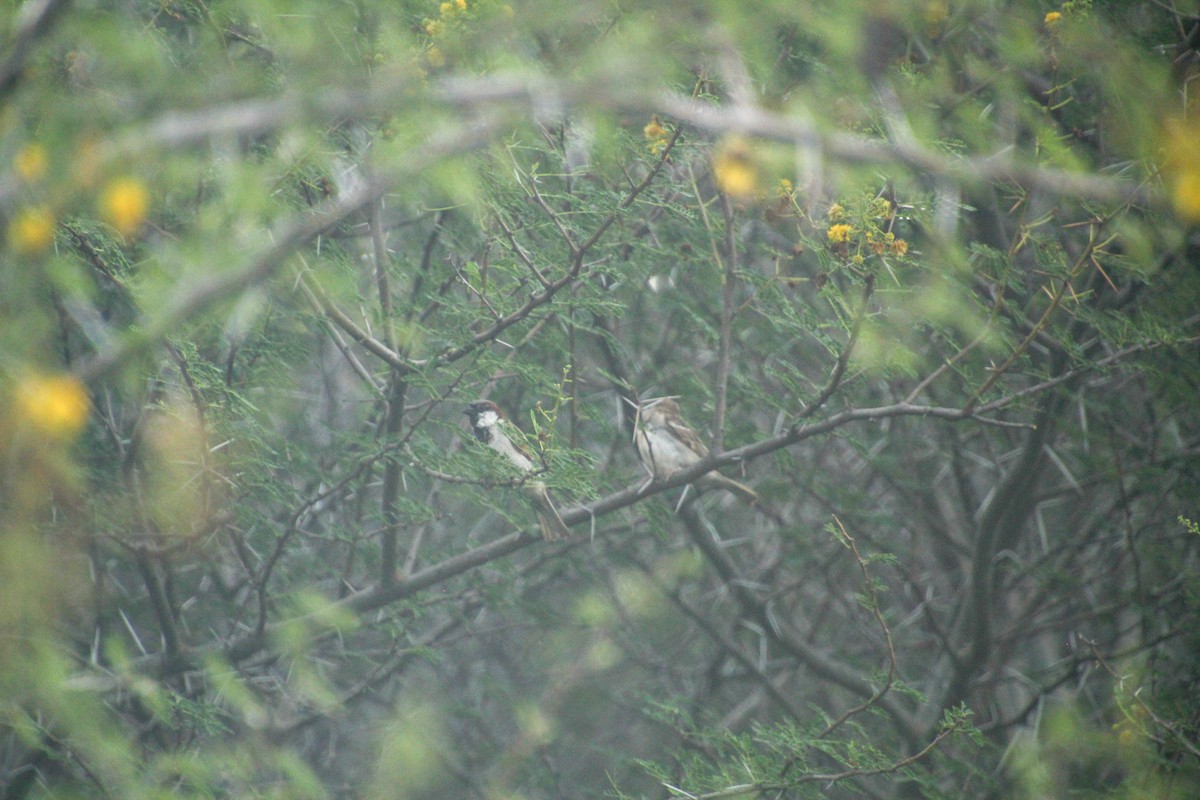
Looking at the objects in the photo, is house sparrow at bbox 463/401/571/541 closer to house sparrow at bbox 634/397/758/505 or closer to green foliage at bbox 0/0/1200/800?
green foliage at bbox 0/0/1200/800

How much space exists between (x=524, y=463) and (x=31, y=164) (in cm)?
287

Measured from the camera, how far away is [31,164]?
218cm

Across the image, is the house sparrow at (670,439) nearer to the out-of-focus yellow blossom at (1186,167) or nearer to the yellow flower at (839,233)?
the yellow flower at (839,233)

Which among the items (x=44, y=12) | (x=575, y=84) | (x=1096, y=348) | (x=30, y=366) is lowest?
(x=1096, y=348)

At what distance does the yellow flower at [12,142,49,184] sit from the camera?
2156 millimetres

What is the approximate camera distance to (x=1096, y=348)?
5.52 metres

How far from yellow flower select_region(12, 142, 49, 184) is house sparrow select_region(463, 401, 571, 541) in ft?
7.53

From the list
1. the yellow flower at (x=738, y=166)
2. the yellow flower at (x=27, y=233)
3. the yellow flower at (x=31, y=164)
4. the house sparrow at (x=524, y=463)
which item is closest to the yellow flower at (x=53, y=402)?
the yellow flower at (x=27, y=233)

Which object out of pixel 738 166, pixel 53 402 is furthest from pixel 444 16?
pixel 53 402

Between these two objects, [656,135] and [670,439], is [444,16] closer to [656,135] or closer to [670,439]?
[656,135]

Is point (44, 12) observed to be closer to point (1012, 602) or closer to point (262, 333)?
point (262, 333)

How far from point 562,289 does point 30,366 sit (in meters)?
2.37

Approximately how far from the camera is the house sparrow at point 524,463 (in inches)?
179

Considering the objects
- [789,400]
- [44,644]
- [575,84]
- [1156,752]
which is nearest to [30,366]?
[575,84]
